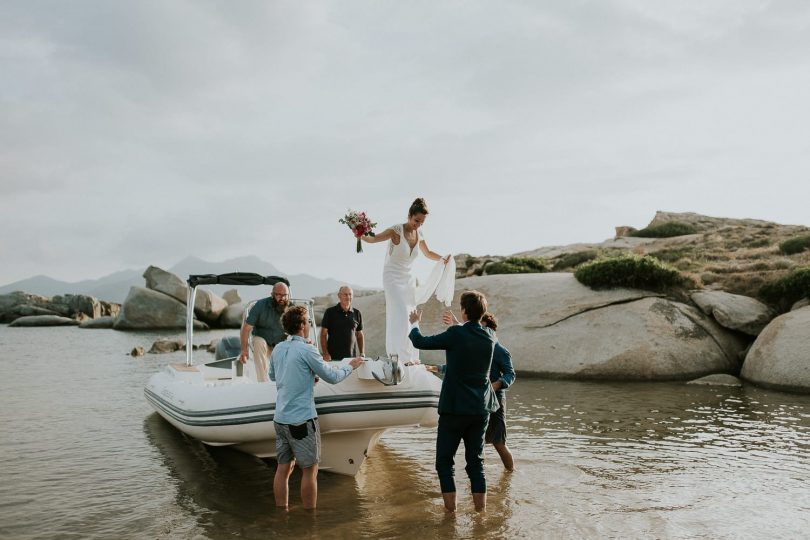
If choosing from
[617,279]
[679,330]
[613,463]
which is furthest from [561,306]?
[613,463]

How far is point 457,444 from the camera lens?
6.56m

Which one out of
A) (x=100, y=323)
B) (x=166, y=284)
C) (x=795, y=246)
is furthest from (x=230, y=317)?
(x=795, y=246)

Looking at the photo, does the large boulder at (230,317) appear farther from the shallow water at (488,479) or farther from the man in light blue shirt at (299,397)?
the man in light blue shirt at (299,397)

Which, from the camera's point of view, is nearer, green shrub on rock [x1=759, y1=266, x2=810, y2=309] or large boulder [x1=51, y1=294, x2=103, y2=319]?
green shrub on rock [x1=759, y1=266, x2=810, y2=309]

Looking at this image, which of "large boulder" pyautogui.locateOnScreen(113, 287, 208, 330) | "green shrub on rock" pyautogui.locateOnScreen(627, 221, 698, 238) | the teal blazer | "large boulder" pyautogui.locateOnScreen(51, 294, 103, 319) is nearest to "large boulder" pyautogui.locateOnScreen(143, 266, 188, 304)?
"large boulder" pyautogui.locateOnScreen(113, 287, 208, 330)

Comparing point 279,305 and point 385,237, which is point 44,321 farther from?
point 385,237

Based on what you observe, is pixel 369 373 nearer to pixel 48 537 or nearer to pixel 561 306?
pixel 48 537

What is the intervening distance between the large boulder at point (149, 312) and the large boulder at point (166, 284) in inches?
28.8

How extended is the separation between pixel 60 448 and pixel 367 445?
5311 millimetres

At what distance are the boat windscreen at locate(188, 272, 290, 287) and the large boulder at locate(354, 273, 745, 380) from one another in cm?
824

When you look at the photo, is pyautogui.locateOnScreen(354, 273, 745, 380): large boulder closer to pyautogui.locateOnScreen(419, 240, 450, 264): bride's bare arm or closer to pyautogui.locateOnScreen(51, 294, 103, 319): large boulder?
pyautogui.locateOnScreen(419, 240, 450, 264): bride's bare arm

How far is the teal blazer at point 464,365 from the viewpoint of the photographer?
250 inches

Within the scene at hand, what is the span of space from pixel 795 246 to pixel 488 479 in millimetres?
22133

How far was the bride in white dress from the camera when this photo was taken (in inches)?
A: 306
